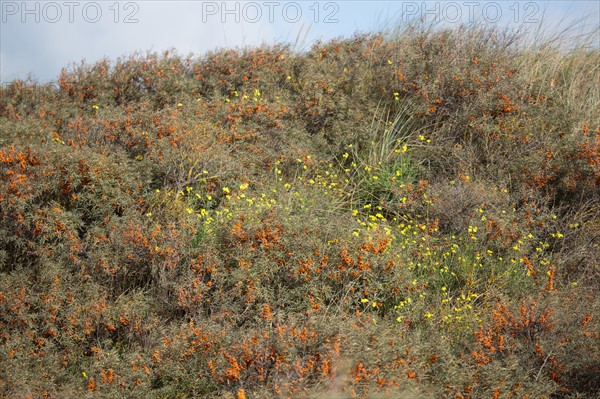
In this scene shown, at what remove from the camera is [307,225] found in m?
6.11

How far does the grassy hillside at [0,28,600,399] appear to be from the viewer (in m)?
5.00

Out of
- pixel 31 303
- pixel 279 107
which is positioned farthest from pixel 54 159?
pixel 279 107

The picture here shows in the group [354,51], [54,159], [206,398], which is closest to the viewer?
[206,398]

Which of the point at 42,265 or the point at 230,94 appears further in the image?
the point at 230,94

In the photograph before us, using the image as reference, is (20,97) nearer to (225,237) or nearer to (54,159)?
(54,159)

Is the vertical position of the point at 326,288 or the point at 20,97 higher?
the point at 20,97

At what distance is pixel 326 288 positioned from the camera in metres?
5.71

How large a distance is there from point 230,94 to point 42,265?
401 centimetres

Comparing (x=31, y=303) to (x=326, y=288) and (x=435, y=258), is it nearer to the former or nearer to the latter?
(x=326, y=288)

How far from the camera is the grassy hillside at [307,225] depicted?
5.00m

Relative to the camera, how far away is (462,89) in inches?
340

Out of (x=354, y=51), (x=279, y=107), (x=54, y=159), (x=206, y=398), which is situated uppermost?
(x=354, y=51)

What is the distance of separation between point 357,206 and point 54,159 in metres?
3.30

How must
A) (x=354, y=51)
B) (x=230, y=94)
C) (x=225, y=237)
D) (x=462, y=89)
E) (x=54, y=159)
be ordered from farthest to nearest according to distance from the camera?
(x=354, y=51) < (x=230, y=94) < (x=462, y=89) < (x=54, y=159) < (x=225, y=237)
